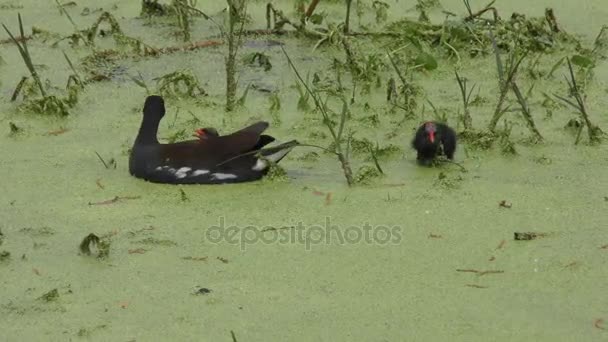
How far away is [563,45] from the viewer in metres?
7.64

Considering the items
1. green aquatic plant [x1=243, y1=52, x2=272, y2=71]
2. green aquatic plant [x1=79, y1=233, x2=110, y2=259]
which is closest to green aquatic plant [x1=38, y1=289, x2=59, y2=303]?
green aquatic plant [x1=79, y1=233, x2=110, y2=259]

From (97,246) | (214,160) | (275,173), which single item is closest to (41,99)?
(214,160)

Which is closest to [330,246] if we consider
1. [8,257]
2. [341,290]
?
[341,290]

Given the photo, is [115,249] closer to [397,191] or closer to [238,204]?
[238,204]

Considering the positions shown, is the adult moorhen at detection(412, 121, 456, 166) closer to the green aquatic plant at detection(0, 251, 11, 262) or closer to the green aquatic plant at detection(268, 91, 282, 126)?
the green aquatic plant at detection(268, 91, 282, 126)

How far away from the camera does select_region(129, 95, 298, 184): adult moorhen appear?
5574mm

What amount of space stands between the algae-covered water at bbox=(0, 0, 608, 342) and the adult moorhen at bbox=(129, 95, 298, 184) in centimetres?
6

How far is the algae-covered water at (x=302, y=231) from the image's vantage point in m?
4.33

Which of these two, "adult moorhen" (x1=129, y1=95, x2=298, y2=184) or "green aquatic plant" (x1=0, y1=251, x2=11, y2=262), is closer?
"green aquatic plant" (x1=0, y1=251, x2=11, y2=262)

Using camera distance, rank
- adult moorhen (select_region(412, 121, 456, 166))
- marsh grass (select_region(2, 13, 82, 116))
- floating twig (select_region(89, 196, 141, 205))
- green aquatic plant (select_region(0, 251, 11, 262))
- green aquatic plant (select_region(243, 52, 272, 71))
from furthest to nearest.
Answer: green aquatic plant (select_region(243, 52, 272, 71))
marsh grass (select_region(2, 13, 82, 116))
adult moorhen (select_region(412, 121, 456, 166))
floating twig (select_region(89, 196, 141, 205))
green aquatic plant (select_region(0, 251, 11, 262))

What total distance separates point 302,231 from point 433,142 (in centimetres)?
95

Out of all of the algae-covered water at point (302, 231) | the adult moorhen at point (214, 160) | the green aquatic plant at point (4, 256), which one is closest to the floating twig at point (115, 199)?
the algae-covered water at point (302, 231)

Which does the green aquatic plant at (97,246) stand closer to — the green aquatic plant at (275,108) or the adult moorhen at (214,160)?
the adult moorhen at (214,160)

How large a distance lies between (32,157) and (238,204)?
1158 mm
